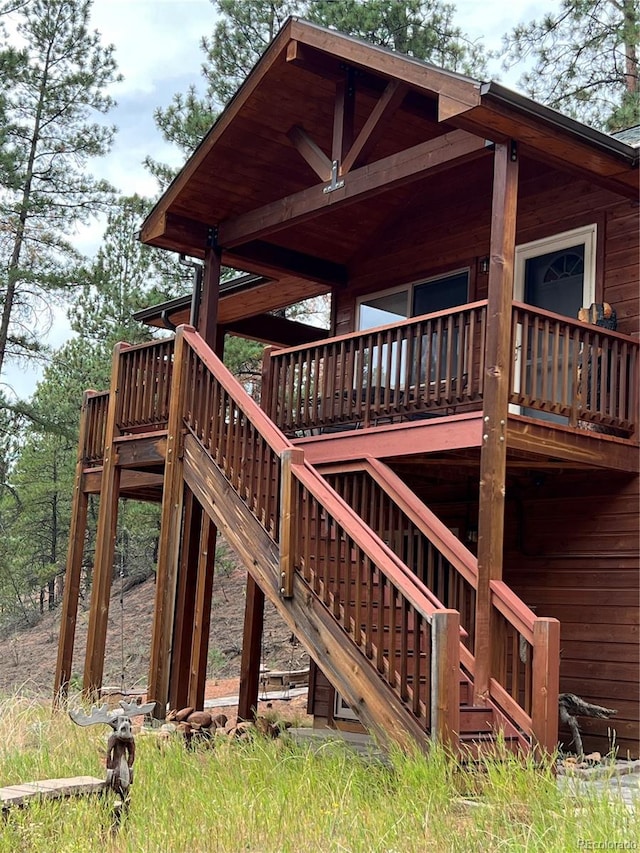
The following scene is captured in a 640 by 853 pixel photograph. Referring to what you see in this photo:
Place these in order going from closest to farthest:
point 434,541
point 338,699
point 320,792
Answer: point 320,792 < point 434,541 < point 338,699

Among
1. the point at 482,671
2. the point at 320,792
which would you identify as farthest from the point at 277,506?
the point at 320,792

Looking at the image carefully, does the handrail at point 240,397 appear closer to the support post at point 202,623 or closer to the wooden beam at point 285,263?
the wooden beam at point 285,263

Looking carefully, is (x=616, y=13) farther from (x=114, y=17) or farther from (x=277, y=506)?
(x=277, y=506)

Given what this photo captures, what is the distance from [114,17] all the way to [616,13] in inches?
438

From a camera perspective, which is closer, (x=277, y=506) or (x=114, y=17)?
(x=277, y=506)

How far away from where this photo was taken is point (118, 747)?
6621 mm

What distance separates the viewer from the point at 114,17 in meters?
23.9

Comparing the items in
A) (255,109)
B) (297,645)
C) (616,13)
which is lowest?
(297,645)

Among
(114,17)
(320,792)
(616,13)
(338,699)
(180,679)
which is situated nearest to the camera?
(320,792)

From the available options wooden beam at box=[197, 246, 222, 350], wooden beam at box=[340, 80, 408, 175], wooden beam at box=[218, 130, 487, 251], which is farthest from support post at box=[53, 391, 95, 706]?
wooden beam at box=[340, 80, 408, 175]

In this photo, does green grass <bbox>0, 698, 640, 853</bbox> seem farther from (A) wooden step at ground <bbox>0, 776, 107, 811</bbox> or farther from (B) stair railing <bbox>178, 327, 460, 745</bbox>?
(B) stair railing <bbox>178, 327, 460, 745</bbox>

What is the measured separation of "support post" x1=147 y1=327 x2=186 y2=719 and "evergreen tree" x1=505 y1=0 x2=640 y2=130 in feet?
45.9

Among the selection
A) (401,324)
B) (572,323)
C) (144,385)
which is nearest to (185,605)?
(144,385)

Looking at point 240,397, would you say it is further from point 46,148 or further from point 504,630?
point 46,148
